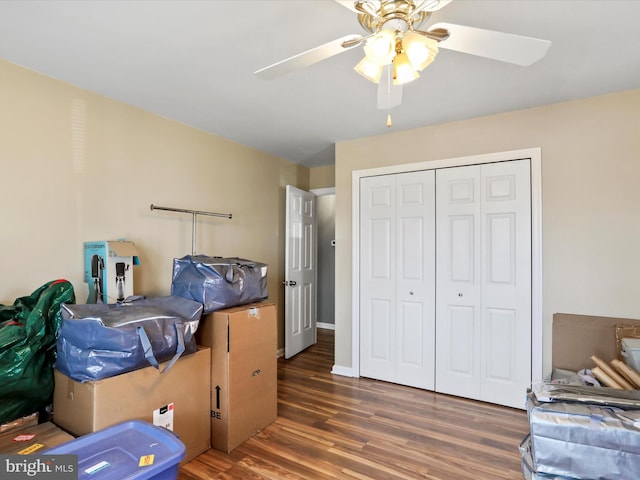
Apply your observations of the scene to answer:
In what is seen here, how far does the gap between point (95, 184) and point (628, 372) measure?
3.55 meters

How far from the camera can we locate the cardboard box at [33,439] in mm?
1493

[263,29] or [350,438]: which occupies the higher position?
[263,29]

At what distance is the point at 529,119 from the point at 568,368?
77.6 inches

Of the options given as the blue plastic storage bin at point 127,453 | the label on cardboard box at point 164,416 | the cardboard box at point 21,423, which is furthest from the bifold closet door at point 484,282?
the cardboard box at point 21,423

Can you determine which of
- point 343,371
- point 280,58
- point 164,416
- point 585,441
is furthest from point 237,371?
point 280,58

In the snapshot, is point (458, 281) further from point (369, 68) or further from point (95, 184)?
point (95, 184)

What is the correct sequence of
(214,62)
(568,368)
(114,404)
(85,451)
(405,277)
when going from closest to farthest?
(85,451) → (114,404) → (214,62) → (568,368) → (405,277)

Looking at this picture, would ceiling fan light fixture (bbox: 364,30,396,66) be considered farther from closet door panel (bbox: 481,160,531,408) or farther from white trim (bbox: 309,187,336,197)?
white trim (bbox: 309,187,336,197)

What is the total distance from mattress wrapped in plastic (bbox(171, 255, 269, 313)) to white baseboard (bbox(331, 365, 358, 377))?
1596 mm

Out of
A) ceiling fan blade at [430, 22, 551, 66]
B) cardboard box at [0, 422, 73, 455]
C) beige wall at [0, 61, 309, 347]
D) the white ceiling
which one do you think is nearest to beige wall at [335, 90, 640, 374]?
the white ceiling

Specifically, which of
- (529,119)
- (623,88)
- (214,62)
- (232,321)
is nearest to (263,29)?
(214,62)

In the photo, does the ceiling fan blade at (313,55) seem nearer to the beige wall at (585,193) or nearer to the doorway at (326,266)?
the beige wall at (585,193)

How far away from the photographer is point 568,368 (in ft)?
8.58

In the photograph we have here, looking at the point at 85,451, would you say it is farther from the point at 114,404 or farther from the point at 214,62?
the point at 214,62
